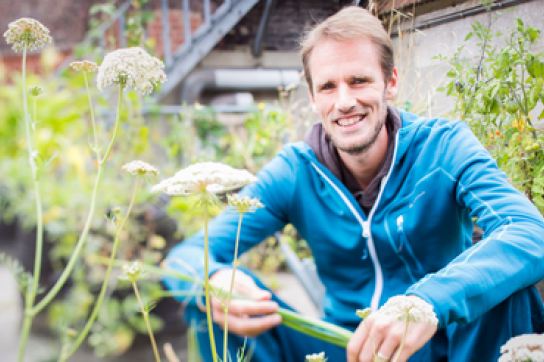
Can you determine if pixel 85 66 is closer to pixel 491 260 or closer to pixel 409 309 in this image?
pixel 409 309

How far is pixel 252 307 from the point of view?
0.86 metres

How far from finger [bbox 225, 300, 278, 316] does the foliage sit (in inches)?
21.5

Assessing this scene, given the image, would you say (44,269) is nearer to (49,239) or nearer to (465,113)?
(49,239)

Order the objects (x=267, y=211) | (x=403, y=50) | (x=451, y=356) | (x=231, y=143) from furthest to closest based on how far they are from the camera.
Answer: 1. (x=231, y=143)
2. (x=267, y=211)
3. (x=451, y=356)
4. (x=403, y=50)

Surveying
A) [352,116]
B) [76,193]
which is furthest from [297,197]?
[76,193]

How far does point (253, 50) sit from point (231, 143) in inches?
62.9

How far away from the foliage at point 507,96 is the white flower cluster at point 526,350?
393 millimetres

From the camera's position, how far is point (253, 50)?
1.03 m

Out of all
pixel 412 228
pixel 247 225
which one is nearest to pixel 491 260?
pixel 412 228

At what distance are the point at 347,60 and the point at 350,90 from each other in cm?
7

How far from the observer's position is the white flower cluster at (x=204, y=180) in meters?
0.52

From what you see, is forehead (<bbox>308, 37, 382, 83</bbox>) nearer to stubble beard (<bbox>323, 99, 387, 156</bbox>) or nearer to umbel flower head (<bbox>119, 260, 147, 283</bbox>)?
stubble beard (<bbox>323, 99, 387, 156</bbox>)

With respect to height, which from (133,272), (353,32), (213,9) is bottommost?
(133,272)

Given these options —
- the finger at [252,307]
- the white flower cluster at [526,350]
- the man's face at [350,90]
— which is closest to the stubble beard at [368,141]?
the man's face at [350,90]
